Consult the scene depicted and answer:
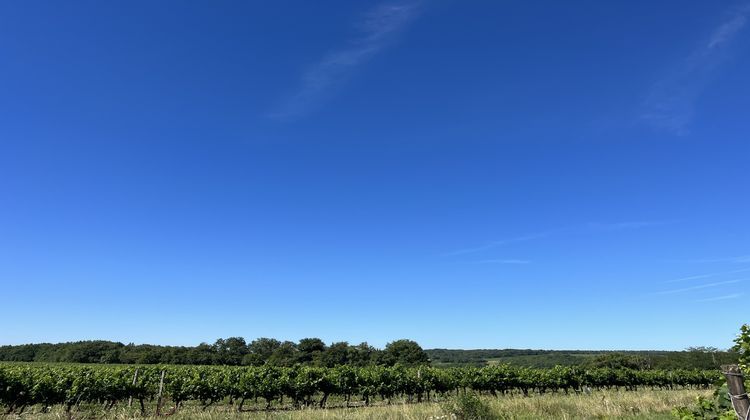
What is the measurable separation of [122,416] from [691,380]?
64.5 meters

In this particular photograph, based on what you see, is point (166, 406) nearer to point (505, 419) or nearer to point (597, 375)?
point (505, 419)

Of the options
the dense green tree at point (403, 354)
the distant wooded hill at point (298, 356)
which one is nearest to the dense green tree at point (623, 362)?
the distant wooded hill at point (298, 356)

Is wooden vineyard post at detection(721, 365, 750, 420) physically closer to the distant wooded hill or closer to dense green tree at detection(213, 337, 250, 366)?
the distant wooded hill

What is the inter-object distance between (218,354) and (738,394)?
9674 cm

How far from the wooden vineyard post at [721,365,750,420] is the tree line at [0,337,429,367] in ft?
230

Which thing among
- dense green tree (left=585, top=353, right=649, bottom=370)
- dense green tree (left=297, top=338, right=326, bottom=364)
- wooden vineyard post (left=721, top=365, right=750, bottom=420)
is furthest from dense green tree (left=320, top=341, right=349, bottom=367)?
wooden vineyard post (left=721, top=365, right=750, bottom=420)

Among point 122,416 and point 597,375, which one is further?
point 597,375

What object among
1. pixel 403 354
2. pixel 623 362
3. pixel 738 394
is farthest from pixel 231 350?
pixel 738 394

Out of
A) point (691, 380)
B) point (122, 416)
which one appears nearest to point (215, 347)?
point (691, 380)

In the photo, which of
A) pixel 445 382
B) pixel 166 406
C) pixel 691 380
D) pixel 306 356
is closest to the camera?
pixel 166 406

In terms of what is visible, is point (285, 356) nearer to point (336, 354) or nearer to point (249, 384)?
point (336, 354)

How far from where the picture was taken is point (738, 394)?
393cm

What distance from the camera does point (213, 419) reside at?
428 inches

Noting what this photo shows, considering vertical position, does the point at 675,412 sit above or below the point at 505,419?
above
